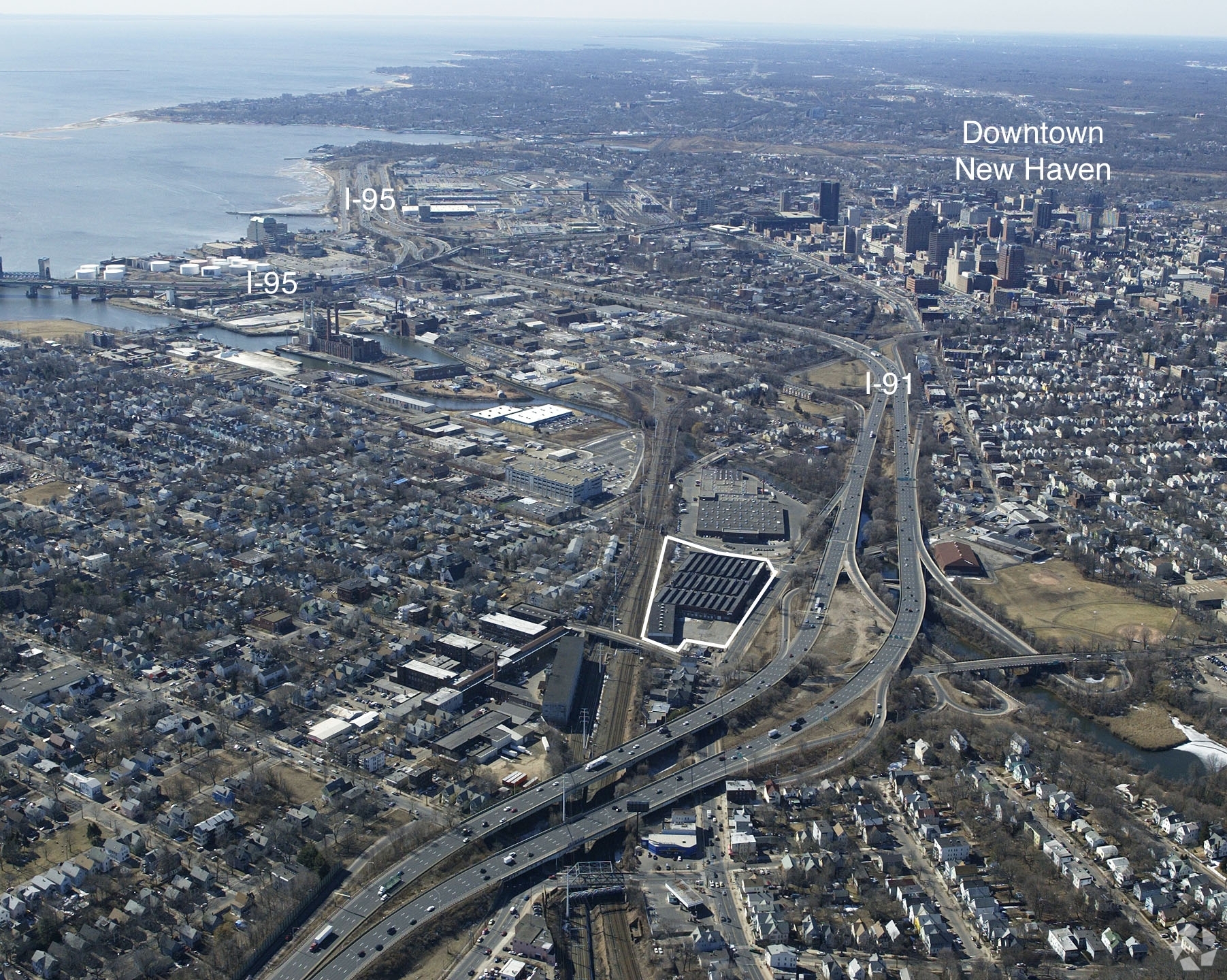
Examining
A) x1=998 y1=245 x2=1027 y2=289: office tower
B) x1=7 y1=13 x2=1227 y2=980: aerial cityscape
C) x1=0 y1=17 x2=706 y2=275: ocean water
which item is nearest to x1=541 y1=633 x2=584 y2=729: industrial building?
x1=7 y1=13 x2=1227 y2=980: aerial cityscape

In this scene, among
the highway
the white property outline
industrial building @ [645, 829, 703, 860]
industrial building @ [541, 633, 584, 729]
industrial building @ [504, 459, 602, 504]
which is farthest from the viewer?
industrial building @ [504, 459, 602, 504]

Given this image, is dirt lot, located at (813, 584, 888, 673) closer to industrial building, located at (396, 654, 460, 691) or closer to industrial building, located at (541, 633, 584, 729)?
industrial building, located at (541, 633, 584, 729)

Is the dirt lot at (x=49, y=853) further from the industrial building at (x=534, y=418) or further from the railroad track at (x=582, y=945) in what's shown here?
the industrial building at (x=534, y=418)

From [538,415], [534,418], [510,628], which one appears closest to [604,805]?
[510,628]

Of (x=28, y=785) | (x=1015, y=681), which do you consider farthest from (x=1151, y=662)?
(x=28, y=785)

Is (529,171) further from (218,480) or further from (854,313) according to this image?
(218,480)

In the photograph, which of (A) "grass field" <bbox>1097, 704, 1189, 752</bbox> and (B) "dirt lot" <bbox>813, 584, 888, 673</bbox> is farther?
(B) "dirt lot" <bbox>813, 584, 888, 673</bbox>

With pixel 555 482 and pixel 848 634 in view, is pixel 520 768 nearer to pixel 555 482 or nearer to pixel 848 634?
pixel 848 634
